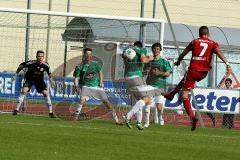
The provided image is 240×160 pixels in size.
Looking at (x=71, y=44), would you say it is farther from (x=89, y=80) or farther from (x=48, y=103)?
(x=89, y=80)

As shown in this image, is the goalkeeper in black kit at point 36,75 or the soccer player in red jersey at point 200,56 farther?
the goalkeeper in black kit at point 36,75

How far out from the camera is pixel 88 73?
75.4ft

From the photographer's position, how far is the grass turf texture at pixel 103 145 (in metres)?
12.2

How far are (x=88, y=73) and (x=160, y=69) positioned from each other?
1.88 meters

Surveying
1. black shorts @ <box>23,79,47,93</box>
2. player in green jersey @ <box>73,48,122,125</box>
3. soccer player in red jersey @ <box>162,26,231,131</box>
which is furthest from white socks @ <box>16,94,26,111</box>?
soccer player in red jersey @ <box>162,26,231,131</box>

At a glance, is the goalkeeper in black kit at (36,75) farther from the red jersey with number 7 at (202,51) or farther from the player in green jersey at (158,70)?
the red jersey with number 7 at (202,51)

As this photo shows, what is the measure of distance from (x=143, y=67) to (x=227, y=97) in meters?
3.83

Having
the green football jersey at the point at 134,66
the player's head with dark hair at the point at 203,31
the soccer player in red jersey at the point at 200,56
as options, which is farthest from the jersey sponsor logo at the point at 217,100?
the player's head with dark hair at the point at 203,31

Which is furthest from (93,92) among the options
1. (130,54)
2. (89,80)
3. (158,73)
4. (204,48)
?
(204,48)

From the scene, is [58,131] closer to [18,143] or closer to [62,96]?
[18,143]

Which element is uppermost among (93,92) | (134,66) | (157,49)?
(157,49)

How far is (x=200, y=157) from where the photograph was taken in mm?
12914

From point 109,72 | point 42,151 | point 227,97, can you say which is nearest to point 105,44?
point 109,72

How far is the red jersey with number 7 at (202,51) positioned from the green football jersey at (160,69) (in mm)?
4449
